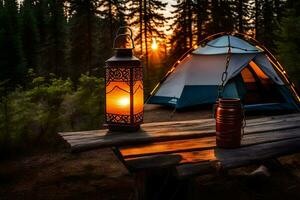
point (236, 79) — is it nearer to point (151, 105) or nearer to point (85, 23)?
point (151, 105)

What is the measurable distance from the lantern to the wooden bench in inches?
5.4

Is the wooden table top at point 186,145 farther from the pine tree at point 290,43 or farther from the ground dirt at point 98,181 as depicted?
the pine tree at point 290,43

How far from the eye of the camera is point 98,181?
167 inches

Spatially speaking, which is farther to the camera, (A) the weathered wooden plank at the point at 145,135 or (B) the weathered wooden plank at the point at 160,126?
(B) the weathered wooden plank at the point at 160,126

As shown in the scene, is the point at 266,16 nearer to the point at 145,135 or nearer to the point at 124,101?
the point at 124,101

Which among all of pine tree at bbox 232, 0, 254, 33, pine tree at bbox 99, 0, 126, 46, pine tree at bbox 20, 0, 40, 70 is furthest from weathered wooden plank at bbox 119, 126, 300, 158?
pine tree at bbox 20, 0, 40, 70

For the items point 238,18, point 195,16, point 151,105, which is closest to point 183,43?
point 195,16

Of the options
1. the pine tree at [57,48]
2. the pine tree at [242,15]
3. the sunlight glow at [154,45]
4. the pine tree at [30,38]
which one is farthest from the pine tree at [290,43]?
the pine tree at [30,38]

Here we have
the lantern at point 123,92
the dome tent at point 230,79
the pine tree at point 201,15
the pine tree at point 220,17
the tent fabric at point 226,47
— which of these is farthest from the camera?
the pine tree at point 201,15

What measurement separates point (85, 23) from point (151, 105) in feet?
68.3

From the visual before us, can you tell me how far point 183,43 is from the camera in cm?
2759

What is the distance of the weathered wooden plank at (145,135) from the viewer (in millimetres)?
2595

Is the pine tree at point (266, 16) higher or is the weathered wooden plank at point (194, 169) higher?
the pine tree at point (266, 16)

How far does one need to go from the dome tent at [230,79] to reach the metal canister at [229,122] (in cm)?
612
